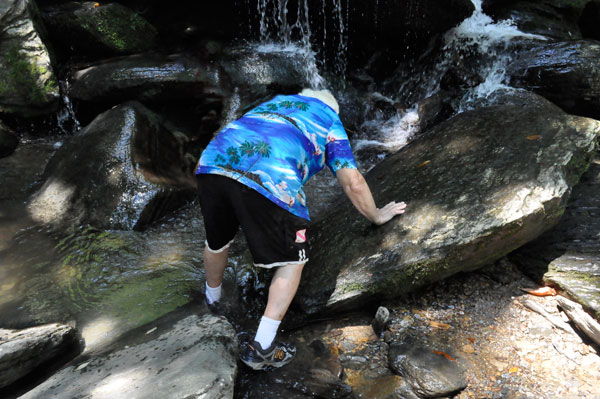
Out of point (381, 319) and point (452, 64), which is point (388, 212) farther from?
point (452, 64)

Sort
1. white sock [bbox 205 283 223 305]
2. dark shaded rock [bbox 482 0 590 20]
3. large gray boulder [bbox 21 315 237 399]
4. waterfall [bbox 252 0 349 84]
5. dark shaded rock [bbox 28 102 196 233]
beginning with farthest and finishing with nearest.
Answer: dark shaded rock [bbox 482 0 590 20] < waterfall [bbox 252 0 349 84] < dark shaded rock [bbox 28 102 196 233] < white sock [bbox 205 283 223 305] < large gray boulder [bbox 21 315 237 399]

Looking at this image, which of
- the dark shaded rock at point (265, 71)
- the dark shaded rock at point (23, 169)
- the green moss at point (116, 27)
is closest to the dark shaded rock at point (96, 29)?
the green moss at point (116, 27)

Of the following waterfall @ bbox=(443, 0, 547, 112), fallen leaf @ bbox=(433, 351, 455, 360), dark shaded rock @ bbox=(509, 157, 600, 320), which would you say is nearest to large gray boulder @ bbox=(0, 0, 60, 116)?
waterfall @ bbox=(443, 0, 547, 112)

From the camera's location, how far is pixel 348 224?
3.35 m

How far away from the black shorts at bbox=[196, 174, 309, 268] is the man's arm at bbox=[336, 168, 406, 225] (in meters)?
0.40

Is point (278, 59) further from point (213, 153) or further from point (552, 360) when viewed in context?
point (552, 360)

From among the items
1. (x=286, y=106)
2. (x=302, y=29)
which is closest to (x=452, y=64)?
(x=302, y=29)

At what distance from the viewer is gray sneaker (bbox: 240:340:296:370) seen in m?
2.46

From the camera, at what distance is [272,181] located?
7.86ft

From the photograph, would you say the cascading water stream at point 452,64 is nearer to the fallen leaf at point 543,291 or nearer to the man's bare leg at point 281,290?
the fallen leaf at point 543,291

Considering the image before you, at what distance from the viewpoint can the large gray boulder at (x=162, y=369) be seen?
204cm

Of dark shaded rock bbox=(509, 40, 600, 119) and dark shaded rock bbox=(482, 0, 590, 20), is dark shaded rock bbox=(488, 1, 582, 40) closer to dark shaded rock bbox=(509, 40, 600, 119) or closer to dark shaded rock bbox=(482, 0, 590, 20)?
dark shaded rock bbox=(482, 0, 590, 20)

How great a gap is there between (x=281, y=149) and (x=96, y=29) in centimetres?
449

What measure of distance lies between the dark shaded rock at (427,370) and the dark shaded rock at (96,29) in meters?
5.16
